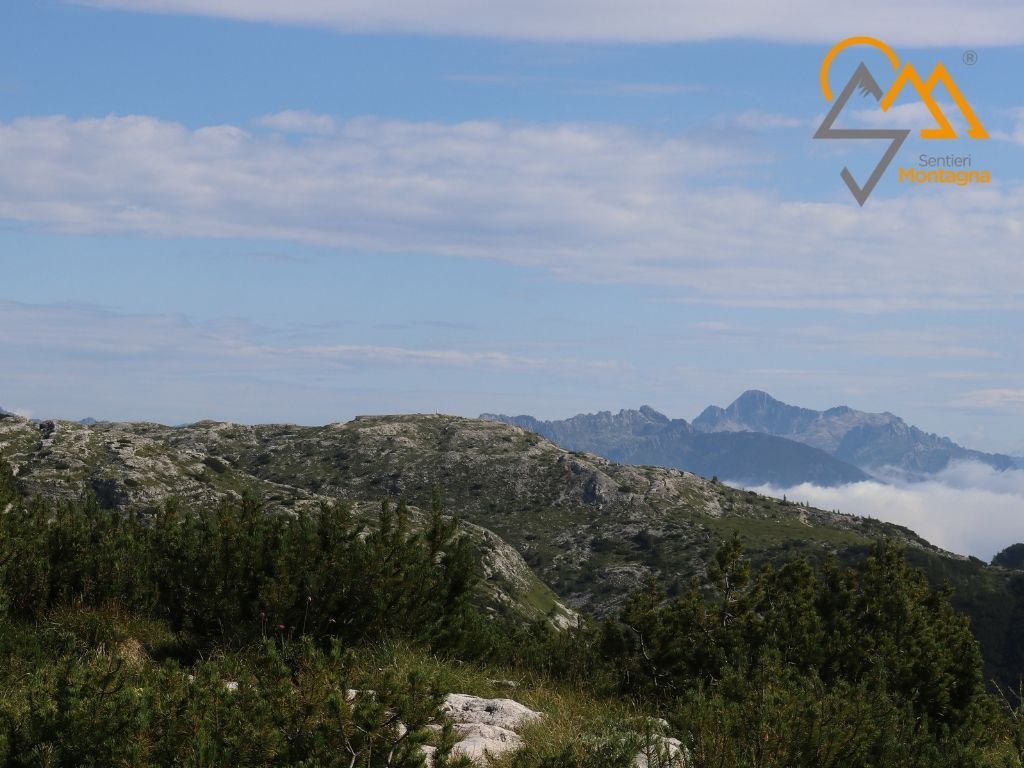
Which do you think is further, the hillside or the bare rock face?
the hillside

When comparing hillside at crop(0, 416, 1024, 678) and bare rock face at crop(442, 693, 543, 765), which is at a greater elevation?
bare rock face at crop(442, 693, 543, 765)

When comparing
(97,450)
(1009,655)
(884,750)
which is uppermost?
(884,750)

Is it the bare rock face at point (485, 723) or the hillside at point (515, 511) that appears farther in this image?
the hillside at point (515, 511)

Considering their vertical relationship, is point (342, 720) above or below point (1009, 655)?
above

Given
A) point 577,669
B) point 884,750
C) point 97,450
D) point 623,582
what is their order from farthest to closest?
point 623,582 → point 97,450 → point 577,669 → point 884,750

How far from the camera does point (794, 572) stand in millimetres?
16094

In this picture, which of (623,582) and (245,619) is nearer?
(245,619)

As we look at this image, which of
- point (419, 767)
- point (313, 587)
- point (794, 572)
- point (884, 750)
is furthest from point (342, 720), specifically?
point (794, 572)

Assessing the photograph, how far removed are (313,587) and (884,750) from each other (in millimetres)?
7582

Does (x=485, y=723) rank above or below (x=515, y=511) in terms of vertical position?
above

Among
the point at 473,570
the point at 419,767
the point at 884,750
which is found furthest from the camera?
the point at 473,570

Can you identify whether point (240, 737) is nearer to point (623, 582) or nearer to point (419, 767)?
point (419, 767)

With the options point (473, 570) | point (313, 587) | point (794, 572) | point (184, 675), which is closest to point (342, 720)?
point (184, 675)

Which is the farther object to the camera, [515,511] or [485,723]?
[515,511]
